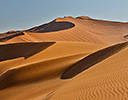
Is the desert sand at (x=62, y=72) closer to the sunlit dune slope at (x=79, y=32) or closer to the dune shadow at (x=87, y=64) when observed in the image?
the dune shadow at (x=87, y=64)

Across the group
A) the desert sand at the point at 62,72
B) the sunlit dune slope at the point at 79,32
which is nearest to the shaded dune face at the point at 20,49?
the desert sand at the point at 62,72

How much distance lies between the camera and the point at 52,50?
2114 cm

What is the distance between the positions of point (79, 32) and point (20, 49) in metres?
22.9

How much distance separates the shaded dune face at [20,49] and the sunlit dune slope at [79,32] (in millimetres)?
9583

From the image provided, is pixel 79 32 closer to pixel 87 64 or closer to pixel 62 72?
pixel 62 72

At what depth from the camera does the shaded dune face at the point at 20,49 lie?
2243 centimetres

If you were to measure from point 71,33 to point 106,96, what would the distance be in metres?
38.5

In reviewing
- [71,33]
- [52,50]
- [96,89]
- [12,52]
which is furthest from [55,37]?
[96,89]

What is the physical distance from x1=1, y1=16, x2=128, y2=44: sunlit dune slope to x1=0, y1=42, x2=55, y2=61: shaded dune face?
958 centimetres

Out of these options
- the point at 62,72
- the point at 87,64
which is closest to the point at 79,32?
the point at 62,72

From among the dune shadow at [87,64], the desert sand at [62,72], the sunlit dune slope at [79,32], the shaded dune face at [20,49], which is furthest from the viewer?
the sunlit dune slope at [79,32]

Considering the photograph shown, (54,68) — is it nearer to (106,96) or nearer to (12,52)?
(106,96)

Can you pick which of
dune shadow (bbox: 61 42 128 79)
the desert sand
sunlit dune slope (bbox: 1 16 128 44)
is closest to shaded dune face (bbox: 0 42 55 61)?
the desert sand

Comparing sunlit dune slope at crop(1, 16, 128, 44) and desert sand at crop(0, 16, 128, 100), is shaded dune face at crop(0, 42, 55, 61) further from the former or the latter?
sunlit dune slope at crop(1, 16, 128, 44)
